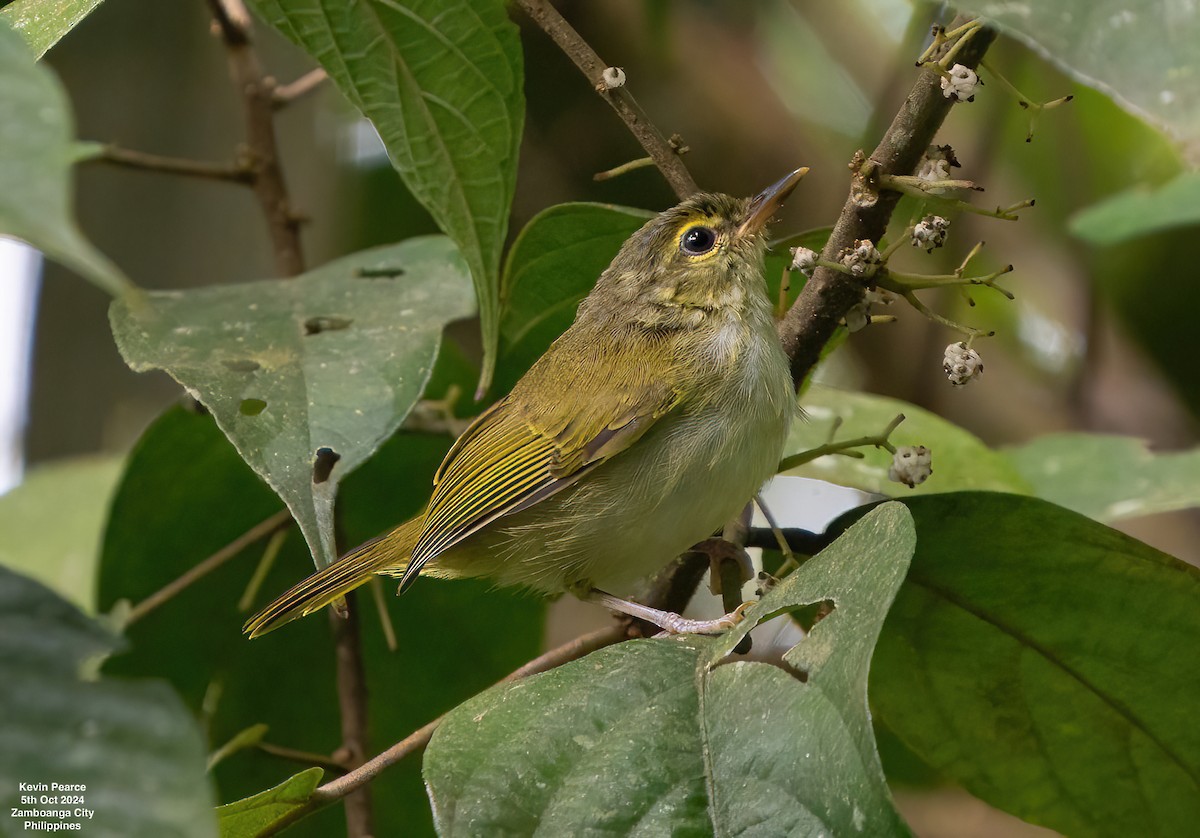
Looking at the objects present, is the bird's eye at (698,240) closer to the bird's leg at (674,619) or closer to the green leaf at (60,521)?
the bird's leg at (674,619)

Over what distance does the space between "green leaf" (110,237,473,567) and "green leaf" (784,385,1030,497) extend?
0.78m

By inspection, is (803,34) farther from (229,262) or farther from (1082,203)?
(229,262)

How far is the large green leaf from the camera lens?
2350 mm

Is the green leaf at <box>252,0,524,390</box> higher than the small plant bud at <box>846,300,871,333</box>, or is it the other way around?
the green leaf at <box>252,0,524,390</box>

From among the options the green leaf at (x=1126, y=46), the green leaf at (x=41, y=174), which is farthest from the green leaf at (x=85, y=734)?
the green leaf at (x=1126, y=46)

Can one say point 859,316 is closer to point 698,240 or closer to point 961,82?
point 961,82

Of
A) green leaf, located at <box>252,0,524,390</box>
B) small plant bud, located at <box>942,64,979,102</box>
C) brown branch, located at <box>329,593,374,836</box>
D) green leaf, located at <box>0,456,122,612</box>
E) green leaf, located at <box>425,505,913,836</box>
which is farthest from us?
green leaf, located at <box>0,456,122,612</box>

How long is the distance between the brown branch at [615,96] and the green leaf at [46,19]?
59cm

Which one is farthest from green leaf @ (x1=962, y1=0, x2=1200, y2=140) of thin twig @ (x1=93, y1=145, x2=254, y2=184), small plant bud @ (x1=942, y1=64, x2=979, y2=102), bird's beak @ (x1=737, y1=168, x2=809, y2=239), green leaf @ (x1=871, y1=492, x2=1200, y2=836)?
thin twig @ (x1=93, y1=145, x2=254, y2=184)

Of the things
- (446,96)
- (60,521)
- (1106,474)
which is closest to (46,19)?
(446,96)

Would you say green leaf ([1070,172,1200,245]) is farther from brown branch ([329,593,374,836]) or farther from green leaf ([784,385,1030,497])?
brown branch ([329,593,374,836])

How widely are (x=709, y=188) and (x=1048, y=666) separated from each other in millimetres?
2778

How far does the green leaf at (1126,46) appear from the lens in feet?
3.07

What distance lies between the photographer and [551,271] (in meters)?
2.18
